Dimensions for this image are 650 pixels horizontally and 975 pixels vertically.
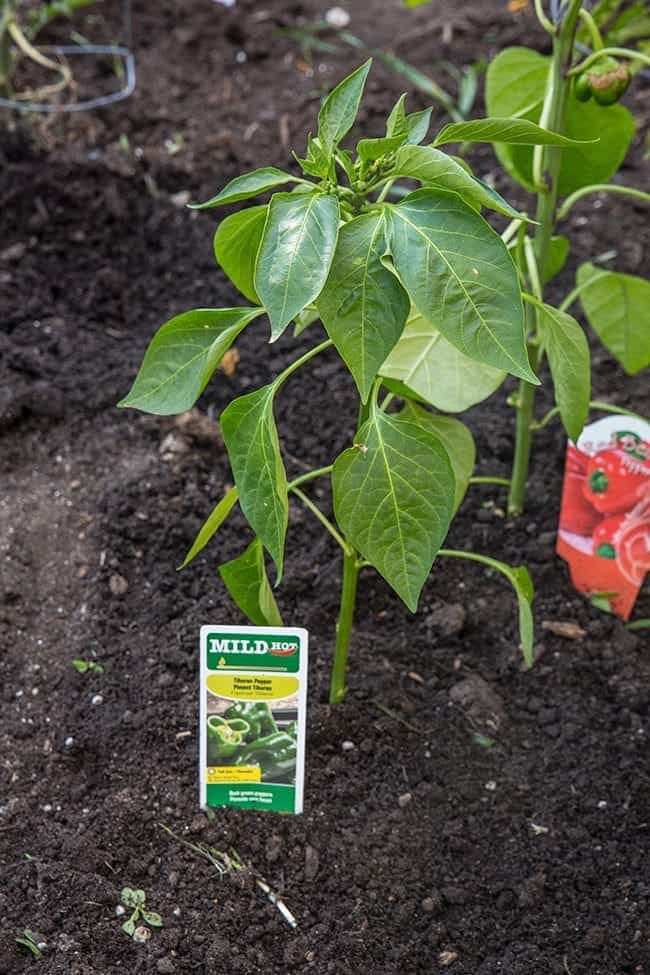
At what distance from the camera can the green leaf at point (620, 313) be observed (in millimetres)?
2035

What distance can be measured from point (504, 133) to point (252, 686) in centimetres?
86

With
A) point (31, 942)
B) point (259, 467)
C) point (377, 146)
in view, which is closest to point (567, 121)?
A: point (377, 146)

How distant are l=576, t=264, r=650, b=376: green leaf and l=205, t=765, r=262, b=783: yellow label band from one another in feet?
3.22

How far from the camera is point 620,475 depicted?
2.05 metres

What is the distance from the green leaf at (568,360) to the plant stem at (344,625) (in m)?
0.39

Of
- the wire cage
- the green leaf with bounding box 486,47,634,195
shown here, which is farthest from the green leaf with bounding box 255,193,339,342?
the wire cage

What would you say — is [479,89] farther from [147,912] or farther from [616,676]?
[147,912]

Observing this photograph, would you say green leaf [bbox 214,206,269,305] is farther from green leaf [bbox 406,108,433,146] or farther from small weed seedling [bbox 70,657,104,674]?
small weed seedling [bbox 70,657,104,674]

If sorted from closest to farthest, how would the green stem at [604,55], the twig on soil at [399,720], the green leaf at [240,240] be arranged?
the green leaf at [240,240], the green stem at [604,55], the twig on soil at [399,720]

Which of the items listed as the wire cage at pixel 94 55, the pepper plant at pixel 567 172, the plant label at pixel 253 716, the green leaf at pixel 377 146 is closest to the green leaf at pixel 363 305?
the green leaf at pixel 377 146

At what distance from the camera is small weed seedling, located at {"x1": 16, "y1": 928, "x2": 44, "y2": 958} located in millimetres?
1580

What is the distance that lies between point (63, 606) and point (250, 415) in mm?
835

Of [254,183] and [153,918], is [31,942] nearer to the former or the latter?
[153,918]

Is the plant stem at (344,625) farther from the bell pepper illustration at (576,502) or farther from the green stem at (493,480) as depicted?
the bell pepper illustration at (576,502)
